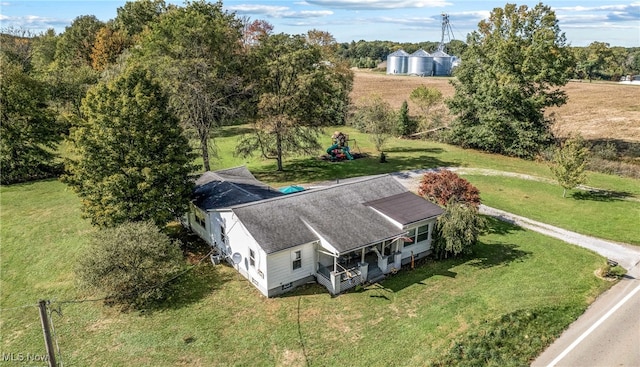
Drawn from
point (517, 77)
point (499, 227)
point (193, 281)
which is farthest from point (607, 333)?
point (517, 77)

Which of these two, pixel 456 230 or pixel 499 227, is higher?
pixel 456 230

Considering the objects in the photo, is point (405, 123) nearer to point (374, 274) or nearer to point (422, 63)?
point (374, 274)

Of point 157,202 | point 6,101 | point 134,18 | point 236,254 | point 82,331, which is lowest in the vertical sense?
point 82,331

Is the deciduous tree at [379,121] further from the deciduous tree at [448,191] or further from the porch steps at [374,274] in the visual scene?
the porch steps at [374,274]

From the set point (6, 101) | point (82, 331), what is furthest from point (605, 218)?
point (6, 101)

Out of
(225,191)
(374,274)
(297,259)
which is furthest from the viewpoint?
(225,191)

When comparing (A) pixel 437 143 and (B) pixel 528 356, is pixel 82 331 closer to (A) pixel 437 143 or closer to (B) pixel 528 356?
(B) pixel 528 356
